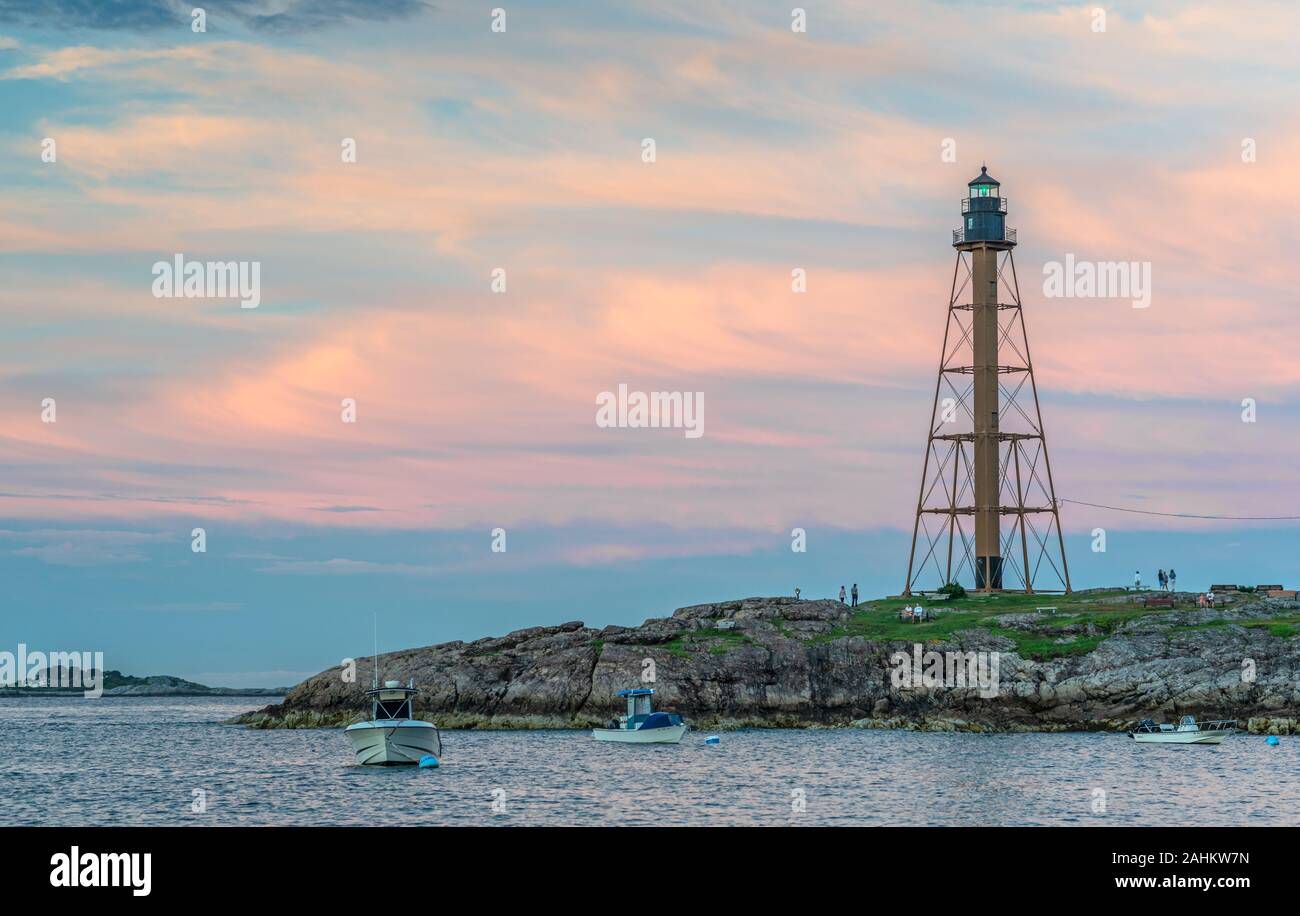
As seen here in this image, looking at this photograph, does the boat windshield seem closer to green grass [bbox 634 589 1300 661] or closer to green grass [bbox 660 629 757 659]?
green grass [bbox 660 629 757 659]

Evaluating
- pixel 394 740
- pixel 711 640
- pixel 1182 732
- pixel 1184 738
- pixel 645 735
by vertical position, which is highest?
pixel 711 640

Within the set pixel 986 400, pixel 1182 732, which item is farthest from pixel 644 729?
pixel 986 400

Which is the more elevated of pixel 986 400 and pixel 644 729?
pixel 986 400

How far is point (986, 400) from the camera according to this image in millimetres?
148750

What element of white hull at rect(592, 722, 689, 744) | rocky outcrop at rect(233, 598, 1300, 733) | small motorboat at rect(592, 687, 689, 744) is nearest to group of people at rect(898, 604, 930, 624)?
rocky outcrop at rect(233, 598, 1300, 733)

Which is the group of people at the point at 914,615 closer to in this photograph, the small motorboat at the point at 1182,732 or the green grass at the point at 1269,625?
the green grass at the point at 1269,625

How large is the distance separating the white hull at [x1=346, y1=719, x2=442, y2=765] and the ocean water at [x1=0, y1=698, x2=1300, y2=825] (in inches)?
40.4

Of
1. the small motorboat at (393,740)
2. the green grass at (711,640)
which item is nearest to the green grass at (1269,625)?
the green grass at (711,640)

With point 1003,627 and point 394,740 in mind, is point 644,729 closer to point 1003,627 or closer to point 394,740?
point 394,740

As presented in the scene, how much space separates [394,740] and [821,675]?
50.4 m

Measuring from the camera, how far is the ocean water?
213ft

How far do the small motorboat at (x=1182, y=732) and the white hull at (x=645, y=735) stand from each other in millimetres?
34631

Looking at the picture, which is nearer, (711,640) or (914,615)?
(711,640)

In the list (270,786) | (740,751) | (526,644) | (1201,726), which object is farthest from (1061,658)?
(270,786)
